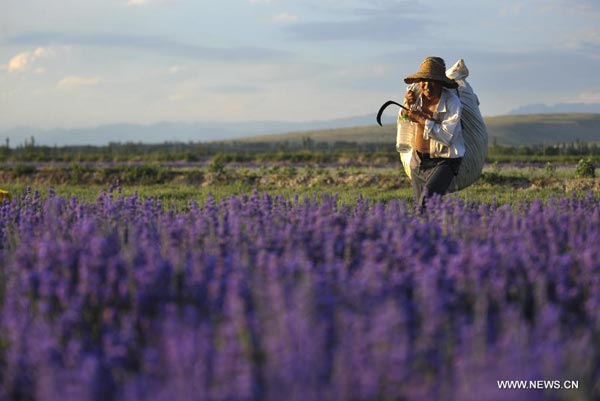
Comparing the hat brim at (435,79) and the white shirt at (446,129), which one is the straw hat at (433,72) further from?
the white shirt at (446,129)

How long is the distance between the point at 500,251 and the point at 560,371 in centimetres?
143

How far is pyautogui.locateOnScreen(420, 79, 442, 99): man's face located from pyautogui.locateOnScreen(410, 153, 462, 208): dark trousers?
0.60 m

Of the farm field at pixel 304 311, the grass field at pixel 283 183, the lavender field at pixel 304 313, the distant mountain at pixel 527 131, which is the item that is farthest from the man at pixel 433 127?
the distant mountain at pixel 527 131

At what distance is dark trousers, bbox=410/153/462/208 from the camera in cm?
697

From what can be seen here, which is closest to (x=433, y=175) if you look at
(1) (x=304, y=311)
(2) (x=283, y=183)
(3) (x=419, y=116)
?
(3) (x=419, y=116)

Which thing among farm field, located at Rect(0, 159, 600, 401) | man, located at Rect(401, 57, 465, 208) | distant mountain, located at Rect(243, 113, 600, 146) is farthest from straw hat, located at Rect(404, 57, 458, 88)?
distant mountain, located at Rect(243, 113, 600, 146)

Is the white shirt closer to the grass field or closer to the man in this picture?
the man

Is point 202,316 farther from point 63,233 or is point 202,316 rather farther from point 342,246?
point 63,233

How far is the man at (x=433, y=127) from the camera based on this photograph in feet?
22.3

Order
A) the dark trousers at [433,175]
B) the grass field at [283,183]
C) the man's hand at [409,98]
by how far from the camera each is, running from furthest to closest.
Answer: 1. the grass field at [283,183]
2. the man's hand at [409,98]
3. the dark trousers at [433,175]

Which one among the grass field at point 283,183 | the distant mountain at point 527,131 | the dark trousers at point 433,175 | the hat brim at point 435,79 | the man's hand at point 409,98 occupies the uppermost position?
the distant mountain at point 527,131

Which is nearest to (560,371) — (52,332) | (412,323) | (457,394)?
(457,394)

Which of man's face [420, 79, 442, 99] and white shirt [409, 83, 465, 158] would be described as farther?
man's face [420, 79, 442, 99]

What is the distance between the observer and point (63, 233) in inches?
185
